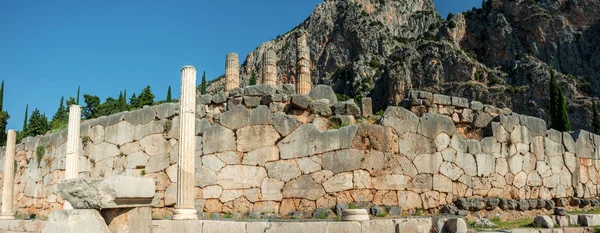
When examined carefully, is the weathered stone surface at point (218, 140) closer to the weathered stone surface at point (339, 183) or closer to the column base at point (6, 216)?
the weathered stone surface at point (339, 183)

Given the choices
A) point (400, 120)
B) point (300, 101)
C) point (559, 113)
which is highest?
point (559, 113)

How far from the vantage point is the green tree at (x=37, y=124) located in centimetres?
4890

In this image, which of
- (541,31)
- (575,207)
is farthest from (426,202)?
(541,31)

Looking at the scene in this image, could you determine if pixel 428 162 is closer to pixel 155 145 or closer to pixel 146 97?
pixel 155 145

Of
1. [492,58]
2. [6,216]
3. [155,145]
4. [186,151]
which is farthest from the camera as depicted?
[492,58]

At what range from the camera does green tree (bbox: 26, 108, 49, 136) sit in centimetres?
4890

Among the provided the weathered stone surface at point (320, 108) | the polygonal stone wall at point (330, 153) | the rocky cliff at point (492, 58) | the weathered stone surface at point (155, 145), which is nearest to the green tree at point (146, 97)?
the rocky cliff at point (492, 58)

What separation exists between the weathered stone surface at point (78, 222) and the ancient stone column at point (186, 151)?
8.08 ft

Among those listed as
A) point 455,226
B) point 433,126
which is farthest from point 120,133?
point 455,226

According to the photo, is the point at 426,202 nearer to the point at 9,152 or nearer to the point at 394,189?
the point at 394,189

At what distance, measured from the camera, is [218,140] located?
10.7 metres

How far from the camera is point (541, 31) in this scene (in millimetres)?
65438

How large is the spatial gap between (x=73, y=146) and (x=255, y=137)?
4.90 m

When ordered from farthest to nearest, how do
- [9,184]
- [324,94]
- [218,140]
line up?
1. [9,184]
2. [324,94]
3. [218,140]
